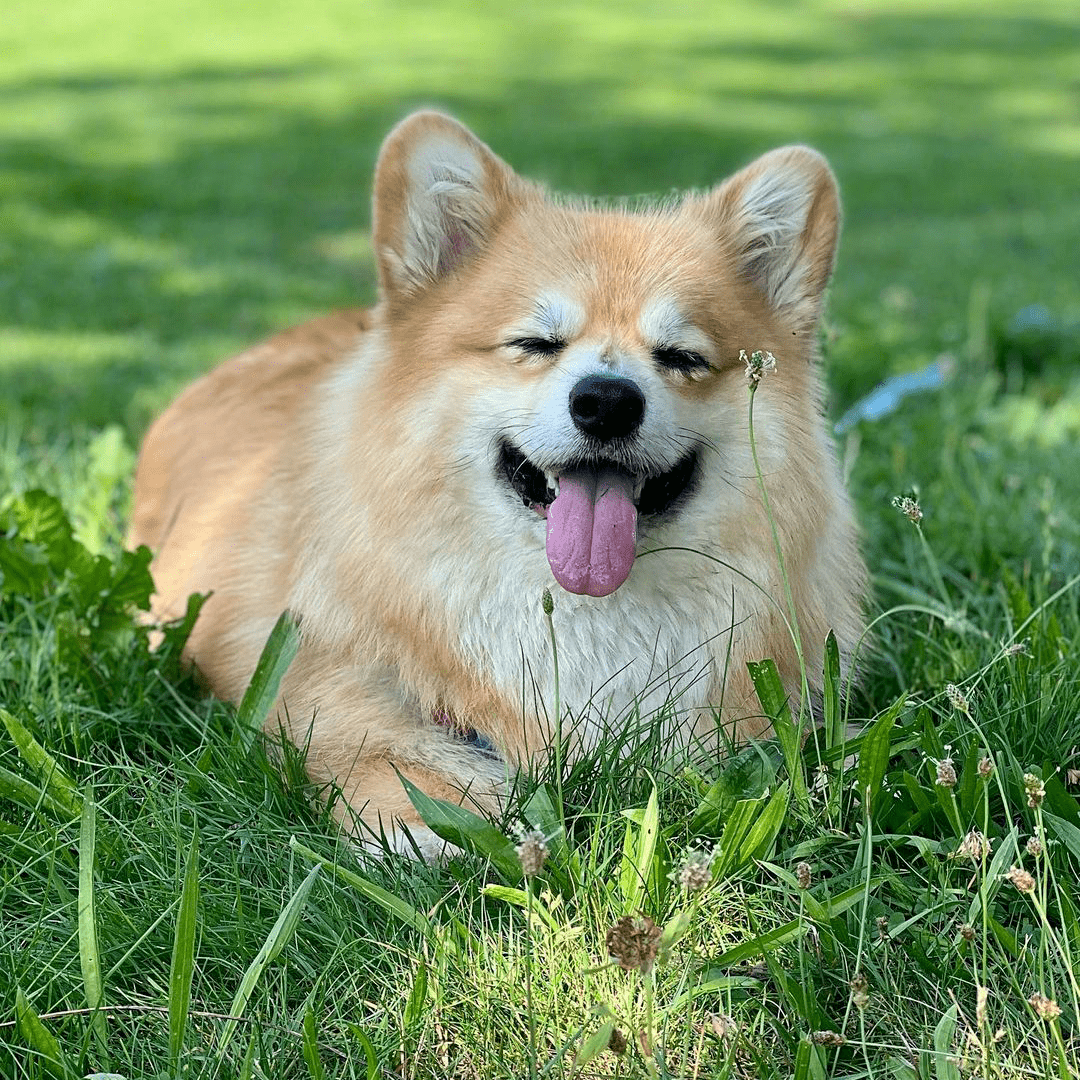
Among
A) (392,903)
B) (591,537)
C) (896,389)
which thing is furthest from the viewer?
(896,389)

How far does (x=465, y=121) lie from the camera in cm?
1184

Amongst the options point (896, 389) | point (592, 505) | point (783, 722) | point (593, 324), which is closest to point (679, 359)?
point (593, 324)

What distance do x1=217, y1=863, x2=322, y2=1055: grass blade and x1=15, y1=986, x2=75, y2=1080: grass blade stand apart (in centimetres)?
21

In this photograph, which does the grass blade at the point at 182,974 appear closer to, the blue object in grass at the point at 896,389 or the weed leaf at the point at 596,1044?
the weed leaf at the point at 596,1044

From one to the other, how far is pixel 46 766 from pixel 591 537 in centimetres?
107

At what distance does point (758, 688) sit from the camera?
2324 mm

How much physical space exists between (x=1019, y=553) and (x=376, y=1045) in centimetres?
233

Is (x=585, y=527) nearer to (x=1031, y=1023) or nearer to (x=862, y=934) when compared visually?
(x=862, y=934)

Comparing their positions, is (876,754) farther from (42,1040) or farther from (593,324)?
(42,1040)

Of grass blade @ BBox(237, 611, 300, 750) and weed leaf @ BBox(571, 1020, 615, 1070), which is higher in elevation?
weed leaf @ BBox(571, 1020, 615, 1070)

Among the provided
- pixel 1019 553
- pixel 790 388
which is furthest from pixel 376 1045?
pixel 1019 553

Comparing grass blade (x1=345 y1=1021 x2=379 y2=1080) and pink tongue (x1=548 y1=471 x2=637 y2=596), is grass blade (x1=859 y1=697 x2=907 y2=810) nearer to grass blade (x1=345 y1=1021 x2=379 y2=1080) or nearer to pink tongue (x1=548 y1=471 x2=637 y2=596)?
pink tongue (x1=548 y1=471 x2=637 y2=596)

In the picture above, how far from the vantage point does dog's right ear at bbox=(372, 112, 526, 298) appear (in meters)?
2.70

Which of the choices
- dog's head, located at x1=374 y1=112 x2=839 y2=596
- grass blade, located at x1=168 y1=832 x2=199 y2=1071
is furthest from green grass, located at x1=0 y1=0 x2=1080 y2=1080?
dog's head, located at x1=374 y1=112 x2=839 y2=596
